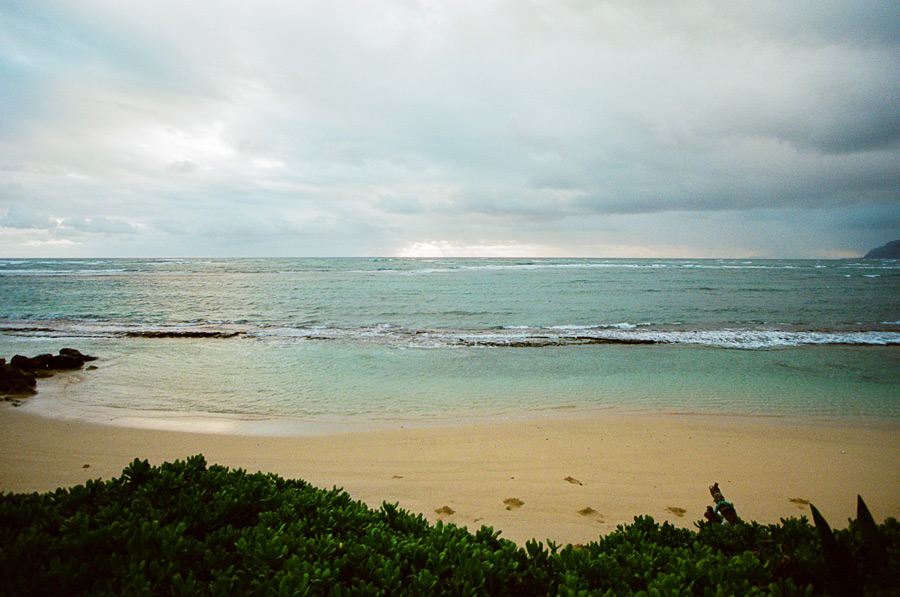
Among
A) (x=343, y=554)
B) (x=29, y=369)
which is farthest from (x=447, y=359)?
(x=29, y=369)

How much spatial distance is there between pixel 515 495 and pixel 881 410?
864 centimetres

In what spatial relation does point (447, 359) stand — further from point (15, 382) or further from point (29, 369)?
point (29, 369)

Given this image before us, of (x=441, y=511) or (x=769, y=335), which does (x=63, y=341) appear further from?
(x=769, y=335)

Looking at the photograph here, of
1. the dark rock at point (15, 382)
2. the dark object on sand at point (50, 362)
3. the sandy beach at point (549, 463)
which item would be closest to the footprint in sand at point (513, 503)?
the sandy beach at point (549, 463)

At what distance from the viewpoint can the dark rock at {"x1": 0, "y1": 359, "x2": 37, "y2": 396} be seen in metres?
9.15

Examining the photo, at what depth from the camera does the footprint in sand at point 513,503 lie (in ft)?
15.8

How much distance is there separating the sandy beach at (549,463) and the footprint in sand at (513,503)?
0.07 feet

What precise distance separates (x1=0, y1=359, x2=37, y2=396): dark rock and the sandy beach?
1.49m

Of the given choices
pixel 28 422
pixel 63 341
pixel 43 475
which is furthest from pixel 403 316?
pixel 43 475

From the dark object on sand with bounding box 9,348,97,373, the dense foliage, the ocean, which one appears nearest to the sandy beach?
the ocean

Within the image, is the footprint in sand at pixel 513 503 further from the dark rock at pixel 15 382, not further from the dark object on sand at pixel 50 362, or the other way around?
the dark object on sand at pixel 50 362

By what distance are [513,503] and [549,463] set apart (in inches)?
51.8

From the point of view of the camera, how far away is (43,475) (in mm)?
5504

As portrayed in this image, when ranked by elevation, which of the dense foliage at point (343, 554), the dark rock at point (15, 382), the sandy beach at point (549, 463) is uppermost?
the dense foliage at point (343, 554)
